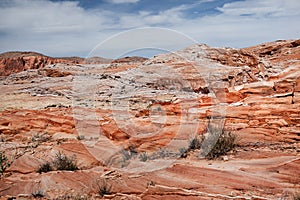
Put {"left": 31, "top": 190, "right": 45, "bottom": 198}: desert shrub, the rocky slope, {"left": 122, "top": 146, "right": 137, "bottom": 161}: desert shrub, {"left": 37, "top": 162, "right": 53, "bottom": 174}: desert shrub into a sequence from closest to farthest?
the rocky slope < {"left": 31, "top": 190, "right": 45, "bottom": 198}: desert shrub < {"left": 37, "top": 162, "right": 53, "bottom": 174}: desert shrub < {"left": 122, "top": 146, "right": 137, "bottom": 161}: desert shrub

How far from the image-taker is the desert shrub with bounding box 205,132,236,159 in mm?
6461

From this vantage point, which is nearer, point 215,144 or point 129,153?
point 215,144

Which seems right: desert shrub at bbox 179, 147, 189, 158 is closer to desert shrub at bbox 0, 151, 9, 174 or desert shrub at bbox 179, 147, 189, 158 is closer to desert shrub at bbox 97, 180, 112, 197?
desert shrub at bbox 97, 180, 112, 197

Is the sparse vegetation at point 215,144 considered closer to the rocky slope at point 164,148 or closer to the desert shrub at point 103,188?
the rocky slope at point 164,148

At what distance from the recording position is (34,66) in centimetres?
6538

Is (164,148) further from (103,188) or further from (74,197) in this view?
(74,197)

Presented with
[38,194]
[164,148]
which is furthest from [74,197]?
[164,148]

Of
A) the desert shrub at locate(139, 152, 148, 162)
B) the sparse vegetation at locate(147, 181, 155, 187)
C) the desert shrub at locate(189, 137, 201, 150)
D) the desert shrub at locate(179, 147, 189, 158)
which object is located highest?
the desert shrub at locate(189, 137, 201, 150)

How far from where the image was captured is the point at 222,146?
658 centimetres

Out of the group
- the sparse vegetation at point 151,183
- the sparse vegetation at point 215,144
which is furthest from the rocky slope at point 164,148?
the sparse vegetation at point 215,144

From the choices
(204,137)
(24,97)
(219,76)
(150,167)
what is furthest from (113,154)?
(219,76)

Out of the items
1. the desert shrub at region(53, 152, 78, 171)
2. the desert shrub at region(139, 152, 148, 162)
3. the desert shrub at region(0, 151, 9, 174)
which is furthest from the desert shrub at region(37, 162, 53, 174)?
the desert shrub at region(139, 152, 148, 162)

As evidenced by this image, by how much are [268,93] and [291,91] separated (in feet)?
2.65

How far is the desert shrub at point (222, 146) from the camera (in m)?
6.46
